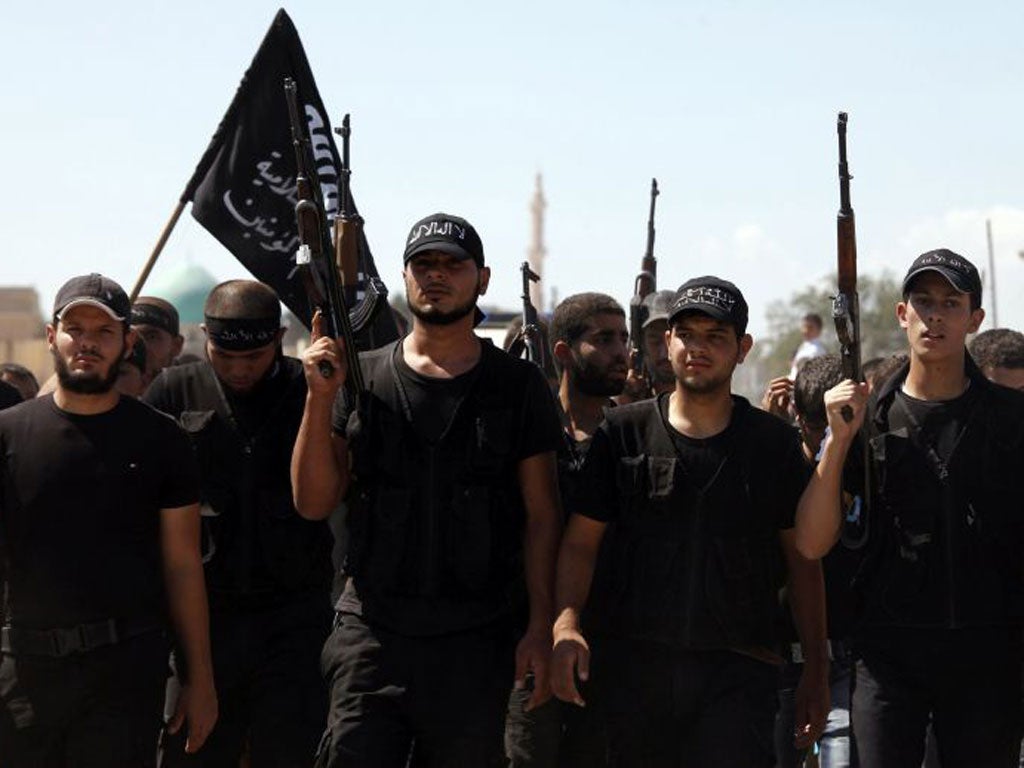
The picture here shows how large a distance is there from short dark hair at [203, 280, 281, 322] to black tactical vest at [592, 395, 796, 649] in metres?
1.52

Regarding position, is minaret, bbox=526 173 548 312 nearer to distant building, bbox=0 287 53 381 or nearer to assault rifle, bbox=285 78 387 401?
distant building, bbox=0 287 53 381

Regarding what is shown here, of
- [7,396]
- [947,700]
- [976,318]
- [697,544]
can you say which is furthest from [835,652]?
[7,396]

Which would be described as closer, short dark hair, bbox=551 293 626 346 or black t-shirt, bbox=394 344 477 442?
black t-shirt, bbox=394 344 477 442

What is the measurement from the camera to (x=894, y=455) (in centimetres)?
579

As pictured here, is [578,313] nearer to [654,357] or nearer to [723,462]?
[654,357]

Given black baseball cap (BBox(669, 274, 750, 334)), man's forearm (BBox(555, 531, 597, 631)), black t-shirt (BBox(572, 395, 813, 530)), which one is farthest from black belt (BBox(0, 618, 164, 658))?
black baseball cap (BBox(669, 274, 750, 334))

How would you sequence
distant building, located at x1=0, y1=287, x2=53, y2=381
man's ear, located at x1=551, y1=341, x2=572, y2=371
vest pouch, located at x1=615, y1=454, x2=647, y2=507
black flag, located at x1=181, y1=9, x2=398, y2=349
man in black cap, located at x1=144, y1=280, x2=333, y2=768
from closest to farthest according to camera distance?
vest pouch, located at x1=615, y1=454, x2=647, y2=507 → man in black cap, located at x1=144, y1=280, x2=333, y2=768 → man's ear, located at x1=551, y1=341, x2=572, y2=371 → black flag, located at x1=181, y1=9, x2=398, y2=349 → distant building, located at x1=0, y1=287, x2=53, y2=381

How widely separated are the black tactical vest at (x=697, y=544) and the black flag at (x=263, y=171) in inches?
123

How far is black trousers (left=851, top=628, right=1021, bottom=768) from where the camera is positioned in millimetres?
5660

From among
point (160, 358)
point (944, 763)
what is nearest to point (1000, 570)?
point (944, 763)

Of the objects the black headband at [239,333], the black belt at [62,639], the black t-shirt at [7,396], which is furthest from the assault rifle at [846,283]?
the black t-shirt at [7,396]

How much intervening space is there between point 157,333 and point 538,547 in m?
3.37

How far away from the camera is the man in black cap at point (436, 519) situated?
5.43 m

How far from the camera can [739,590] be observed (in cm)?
554
